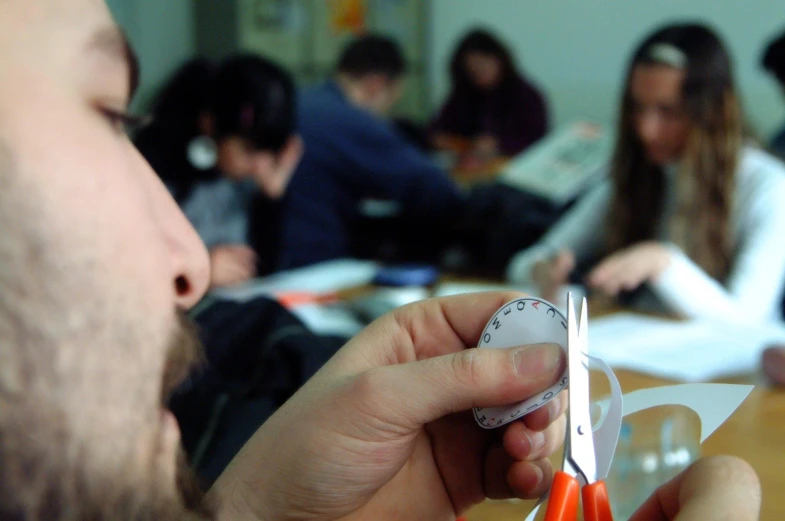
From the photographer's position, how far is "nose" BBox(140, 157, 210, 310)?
16.7 inches

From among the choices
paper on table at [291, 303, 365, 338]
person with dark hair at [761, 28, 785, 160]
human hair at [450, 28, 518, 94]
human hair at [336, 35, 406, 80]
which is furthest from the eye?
human hair at [450, 28, 518, 94]

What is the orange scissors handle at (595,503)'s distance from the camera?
420 mm

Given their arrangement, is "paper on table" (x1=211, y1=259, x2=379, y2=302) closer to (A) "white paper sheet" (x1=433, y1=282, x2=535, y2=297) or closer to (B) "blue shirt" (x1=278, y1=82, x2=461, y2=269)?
(A) "white paper sheet" (x1=433, y1=282, x2=535, y2=297)

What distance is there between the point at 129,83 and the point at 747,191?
1406 mm

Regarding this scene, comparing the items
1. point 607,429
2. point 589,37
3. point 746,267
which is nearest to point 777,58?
point 746,267

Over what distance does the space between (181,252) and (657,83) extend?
4.59ft

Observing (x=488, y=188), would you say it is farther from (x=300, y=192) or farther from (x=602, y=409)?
(x=602, y=409)

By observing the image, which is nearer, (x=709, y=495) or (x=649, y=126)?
(x=709, y=495)

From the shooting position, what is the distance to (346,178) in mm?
2250

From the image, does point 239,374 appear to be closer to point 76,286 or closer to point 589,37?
point 76,286

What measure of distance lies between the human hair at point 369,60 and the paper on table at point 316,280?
1928mm

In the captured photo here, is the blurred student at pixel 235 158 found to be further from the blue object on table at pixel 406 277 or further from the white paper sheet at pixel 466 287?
the white paper sheet at pixel 466 287

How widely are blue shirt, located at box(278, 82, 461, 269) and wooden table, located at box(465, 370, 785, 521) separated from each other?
52.2 inches

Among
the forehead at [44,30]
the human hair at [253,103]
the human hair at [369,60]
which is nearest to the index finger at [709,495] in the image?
the forehead at [44,30]
